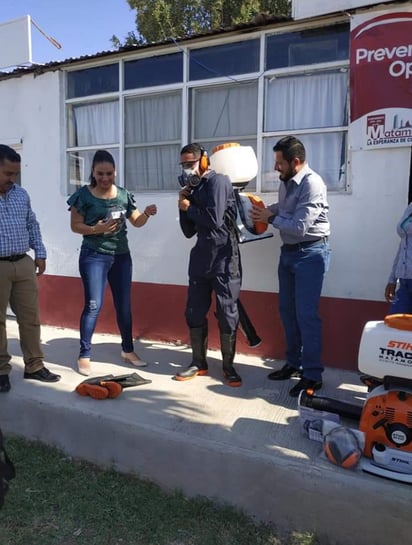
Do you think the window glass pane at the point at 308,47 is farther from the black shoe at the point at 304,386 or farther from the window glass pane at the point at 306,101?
the black shoe at the point at 304,386

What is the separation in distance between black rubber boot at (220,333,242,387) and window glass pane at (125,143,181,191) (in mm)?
1765

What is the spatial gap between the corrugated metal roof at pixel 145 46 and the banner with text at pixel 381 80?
2.14 feet

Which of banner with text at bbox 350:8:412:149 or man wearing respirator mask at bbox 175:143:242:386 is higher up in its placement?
banner with text at bbox 350:8:412:149

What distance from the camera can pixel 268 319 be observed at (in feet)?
13.4

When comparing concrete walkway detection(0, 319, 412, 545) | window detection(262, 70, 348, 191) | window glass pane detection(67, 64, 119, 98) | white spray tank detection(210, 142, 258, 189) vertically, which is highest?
window glass pane detection(67, 64, 119, 98)

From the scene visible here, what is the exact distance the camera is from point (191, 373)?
3.60m

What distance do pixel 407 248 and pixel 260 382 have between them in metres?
1.45

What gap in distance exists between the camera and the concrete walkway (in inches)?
90.1

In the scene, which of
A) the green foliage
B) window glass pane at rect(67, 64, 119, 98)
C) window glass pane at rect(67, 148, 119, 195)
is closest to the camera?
window glass pane at rect(67, 64, 119, 98)

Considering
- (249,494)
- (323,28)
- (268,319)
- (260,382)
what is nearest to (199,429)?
(249,494)

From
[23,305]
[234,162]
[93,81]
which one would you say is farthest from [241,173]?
[93,81]

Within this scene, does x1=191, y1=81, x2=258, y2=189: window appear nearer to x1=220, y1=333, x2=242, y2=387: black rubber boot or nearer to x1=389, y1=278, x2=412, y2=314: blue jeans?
x1=220, y1=333, x2=242, y2=387: black rubber boot

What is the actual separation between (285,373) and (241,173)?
1603mm

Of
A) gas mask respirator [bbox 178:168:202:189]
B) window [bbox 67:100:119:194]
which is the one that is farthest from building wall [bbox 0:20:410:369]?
gas mask respirator [bbox 178:168:202:189]
